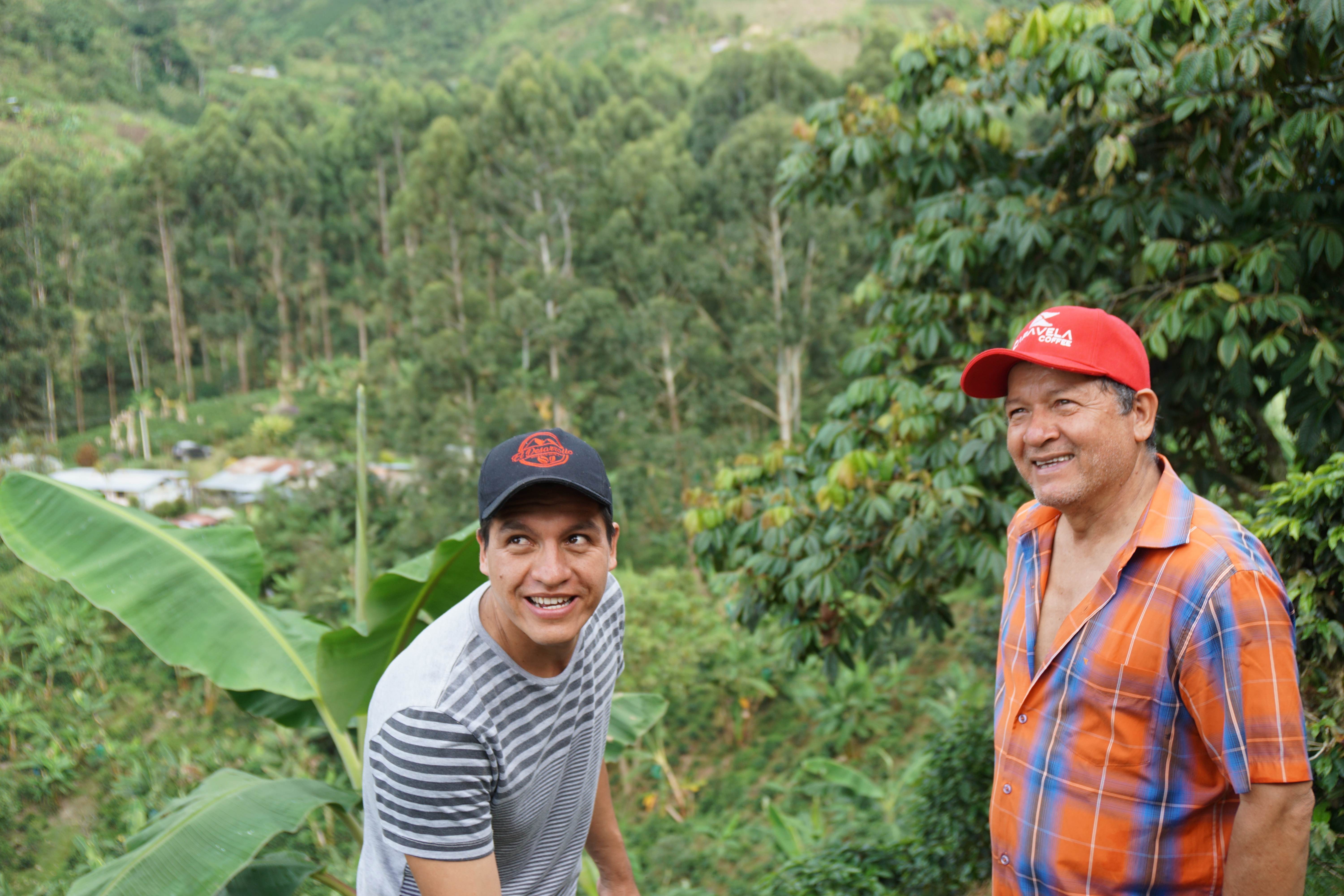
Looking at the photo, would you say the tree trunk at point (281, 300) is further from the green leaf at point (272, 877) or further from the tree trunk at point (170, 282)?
the green leaf at point (272, 877)

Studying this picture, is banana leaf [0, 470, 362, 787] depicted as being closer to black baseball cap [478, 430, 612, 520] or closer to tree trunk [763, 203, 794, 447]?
black baseball cap [478, 430, 612, 520]

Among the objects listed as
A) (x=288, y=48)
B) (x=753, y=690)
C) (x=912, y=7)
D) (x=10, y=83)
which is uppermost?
(x=912, y=7)

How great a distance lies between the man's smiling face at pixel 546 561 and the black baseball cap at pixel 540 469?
3 centimetres

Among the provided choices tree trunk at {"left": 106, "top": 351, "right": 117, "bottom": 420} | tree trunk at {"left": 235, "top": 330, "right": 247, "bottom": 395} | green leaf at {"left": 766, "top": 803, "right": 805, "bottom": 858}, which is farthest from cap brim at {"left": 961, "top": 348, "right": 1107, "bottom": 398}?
tree trunk at {"left": 235, "top": 330, "right": 247, "bottom": 395}

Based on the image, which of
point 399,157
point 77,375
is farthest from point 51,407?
point 399,157

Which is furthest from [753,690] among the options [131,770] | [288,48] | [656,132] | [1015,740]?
[288,48]

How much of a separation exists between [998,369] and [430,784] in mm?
1142

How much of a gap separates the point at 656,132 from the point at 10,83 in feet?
38.9

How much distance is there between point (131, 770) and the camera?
8109mm

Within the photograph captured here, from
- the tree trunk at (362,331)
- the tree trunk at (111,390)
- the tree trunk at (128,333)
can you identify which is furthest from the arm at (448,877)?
the tree trunk at (362,331)

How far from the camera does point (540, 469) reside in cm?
116

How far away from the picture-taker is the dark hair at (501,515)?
120 centimetres

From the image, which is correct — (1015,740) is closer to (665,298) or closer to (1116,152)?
(1116,152)

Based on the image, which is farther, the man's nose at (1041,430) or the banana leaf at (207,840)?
the banana leaf at (207,840)
